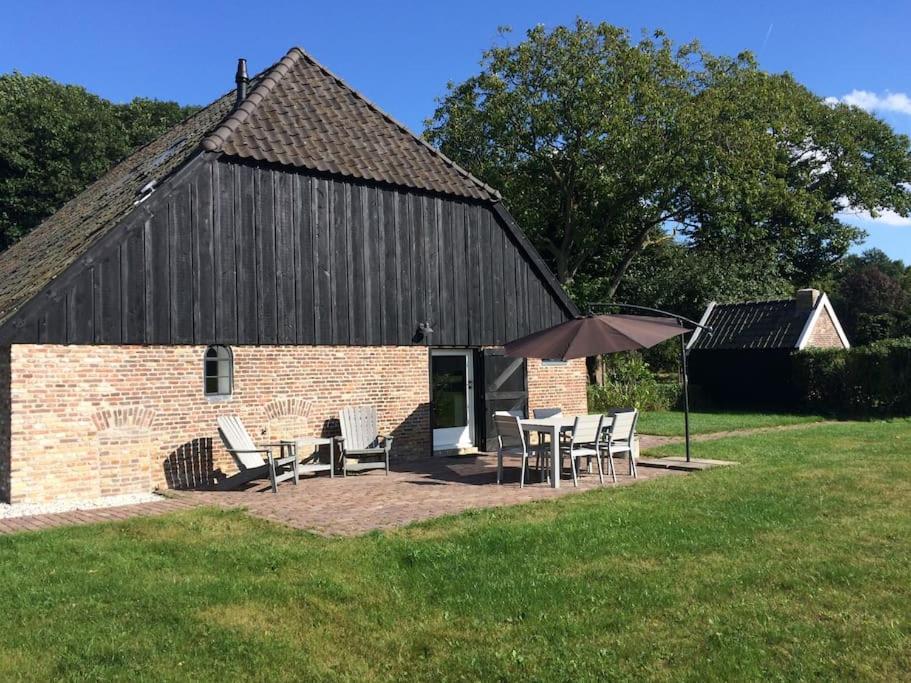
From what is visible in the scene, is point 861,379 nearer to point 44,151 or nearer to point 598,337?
point 598,337

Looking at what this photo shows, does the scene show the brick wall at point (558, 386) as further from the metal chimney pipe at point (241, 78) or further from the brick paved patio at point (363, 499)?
the metal chimney pipe at point (241, 78)

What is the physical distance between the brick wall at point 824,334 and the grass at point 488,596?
18931mm

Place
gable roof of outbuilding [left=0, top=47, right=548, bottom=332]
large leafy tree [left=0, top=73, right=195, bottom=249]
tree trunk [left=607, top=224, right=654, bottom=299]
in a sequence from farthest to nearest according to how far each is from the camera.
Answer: large leafy tree [left=0, top=73, right=195, bottom=249] → tree trunk [left=607, top=224, right=654, bottom=299] → gable roof of outbuilding [left=0, top=47, right=548, bottom=332]

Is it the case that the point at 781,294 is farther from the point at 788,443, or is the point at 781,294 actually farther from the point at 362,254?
the point at 362,254

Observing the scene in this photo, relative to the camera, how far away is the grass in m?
4.38

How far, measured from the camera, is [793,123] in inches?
1077

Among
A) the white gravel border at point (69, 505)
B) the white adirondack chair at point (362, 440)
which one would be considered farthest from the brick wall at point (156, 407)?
the white adirondack chair at point (362, 440)

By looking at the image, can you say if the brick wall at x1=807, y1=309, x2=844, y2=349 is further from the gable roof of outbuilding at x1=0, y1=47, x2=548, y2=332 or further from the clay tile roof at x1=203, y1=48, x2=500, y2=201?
the clay tile roof at x1=203, y1=48, x2=500, y2=201

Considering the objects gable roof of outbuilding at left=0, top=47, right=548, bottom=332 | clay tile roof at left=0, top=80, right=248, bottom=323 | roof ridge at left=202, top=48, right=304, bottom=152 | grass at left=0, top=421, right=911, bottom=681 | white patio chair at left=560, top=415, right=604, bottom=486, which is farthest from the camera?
gable roof of outbuilding at left=0, top=47, right=548, bottom=332

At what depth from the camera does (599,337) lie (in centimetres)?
1140

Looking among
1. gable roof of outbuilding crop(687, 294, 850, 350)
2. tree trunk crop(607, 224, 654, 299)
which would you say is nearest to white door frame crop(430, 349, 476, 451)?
tree trunk crop(607, 224, 654, 299)

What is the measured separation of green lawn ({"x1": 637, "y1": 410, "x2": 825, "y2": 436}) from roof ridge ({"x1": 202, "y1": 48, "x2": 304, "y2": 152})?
11025mm

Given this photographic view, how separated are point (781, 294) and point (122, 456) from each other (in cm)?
3180

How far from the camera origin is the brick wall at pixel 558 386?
1636 centimetres
